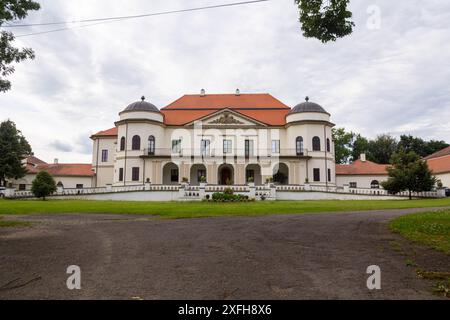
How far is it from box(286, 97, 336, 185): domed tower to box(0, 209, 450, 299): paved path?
3107 centimetres

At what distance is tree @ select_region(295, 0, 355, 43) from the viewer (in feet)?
29.6

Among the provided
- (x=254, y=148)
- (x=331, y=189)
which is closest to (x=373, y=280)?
(x=331, y=189)

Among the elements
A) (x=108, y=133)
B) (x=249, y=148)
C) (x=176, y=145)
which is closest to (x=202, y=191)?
(x=249, y=148)

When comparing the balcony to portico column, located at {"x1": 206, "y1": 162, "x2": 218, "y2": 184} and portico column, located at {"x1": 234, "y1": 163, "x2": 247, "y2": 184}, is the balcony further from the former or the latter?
portico column, located at {"x1": 234, "y1": 163, "x2": 247, "y2": 184}

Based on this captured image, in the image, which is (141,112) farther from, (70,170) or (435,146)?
(435,146)

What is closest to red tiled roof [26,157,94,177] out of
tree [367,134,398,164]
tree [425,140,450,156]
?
tree [367,134,398,164]

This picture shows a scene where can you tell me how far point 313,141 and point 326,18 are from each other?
32.7m

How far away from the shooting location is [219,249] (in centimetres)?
707

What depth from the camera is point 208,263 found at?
583 centimetres

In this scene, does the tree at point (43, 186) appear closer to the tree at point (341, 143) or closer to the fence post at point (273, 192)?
the fence post at point (273, 192)

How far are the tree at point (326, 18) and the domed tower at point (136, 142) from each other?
3266cm

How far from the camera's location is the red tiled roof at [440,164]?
45.1 metres

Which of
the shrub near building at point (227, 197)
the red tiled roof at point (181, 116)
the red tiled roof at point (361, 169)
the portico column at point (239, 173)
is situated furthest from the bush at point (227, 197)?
the red tiled roof at point (361, 169)
